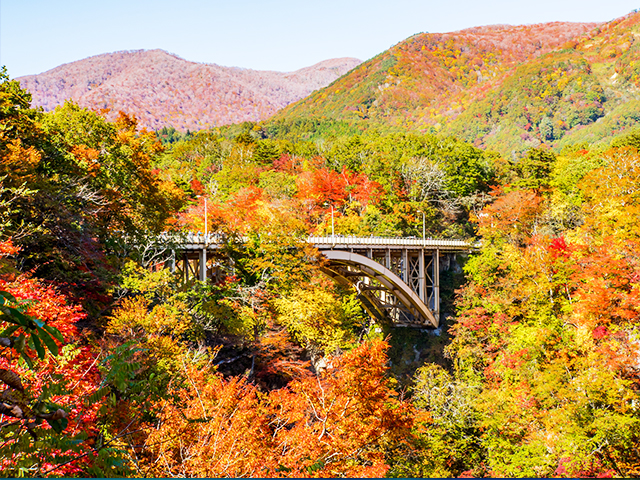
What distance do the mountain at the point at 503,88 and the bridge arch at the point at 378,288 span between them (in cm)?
4560

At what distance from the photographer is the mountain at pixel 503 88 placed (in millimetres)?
78062

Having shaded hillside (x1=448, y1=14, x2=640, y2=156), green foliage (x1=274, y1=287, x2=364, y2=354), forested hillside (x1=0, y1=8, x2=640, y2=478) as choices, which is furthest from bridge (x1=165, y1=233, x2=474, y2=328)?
shaded hillside (x1=448, y1=14, x2=640, y2=156)

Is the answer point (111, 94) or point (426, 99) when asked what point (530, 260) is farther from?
point (111, 94)

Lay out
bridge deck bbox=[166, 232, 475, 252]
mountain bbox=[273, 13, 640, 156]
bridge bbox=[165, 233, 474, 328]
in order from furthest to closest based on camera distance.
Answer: mountain bbox=[273, 13, 640, 156], bridge bbox=[165, 233, 474, 328], bridge deck bbox=[166, 232, 475, 252]

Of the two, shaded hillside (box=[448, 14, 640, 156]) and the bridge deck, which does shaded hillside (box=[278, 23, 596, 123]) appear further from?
the bridge deck

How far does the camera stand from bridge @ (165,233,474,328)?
2659 centimetres

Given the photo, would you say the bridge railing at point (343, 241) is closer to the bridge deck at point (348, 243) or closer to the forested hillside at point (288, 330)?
the bridge deck at point (348, 243)

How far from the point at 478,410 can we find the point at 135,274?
13733 mm

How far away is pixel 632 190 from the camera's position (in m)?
22.7

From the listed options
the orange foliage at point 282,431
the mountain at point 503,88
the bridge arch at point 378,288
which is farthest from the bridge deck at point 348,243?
the mountain at point 503,88

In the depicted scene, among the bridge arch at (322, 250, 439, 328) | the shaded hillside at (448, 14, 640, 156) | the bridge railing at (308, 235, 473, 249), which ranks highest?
the shaded hillside at (448, 14, 640, 156)

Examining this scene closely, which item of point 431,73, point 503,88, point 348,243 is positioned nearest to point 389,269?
point 348,243

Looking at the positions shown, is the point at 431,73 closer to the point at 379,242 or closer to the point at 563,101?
the point at 563,101

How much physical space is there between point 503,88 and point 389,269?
76.8m
